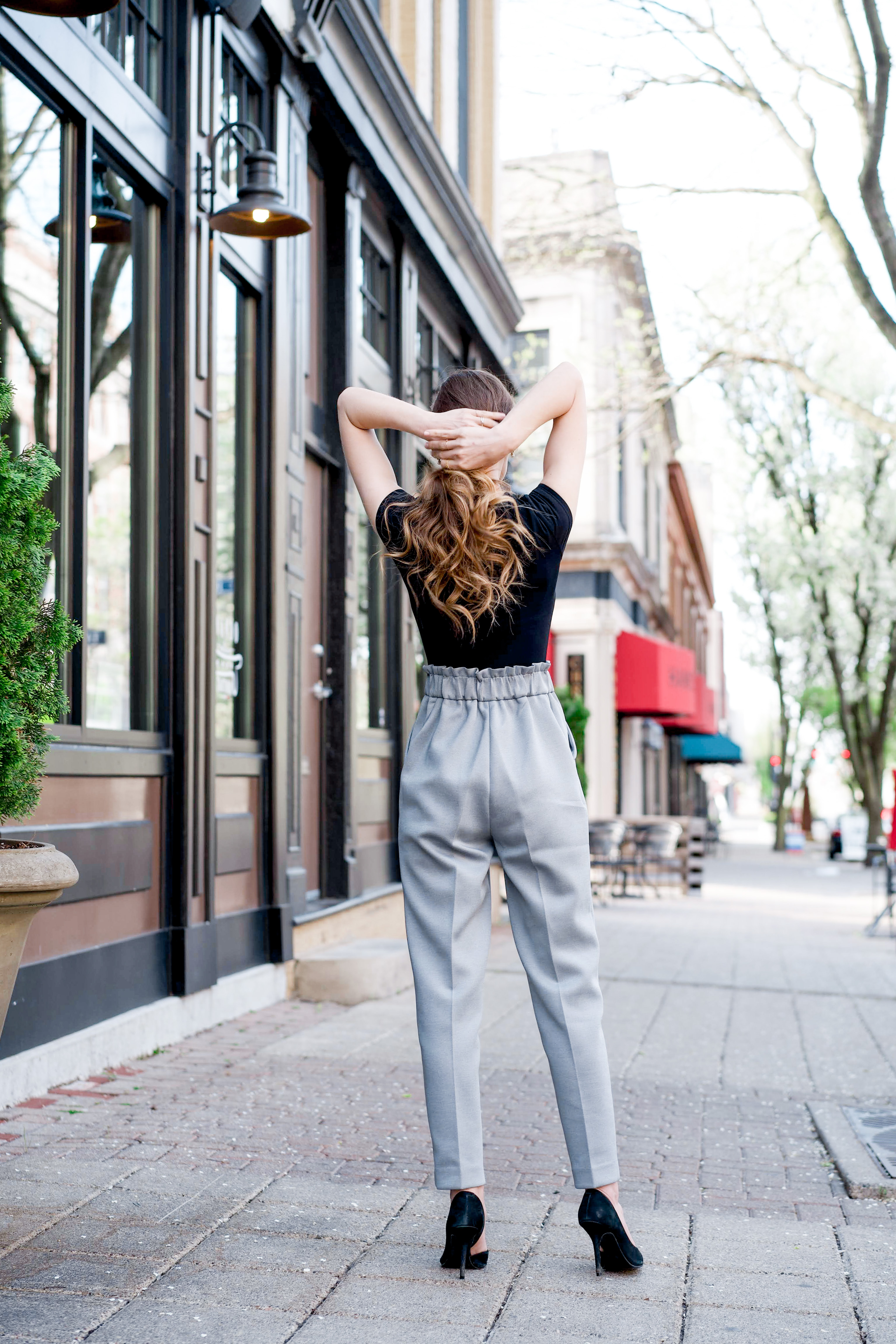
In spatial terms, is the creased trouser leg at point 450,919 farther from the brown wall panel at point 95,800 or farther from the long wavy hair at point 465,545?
the brown wall panel at point 95,800

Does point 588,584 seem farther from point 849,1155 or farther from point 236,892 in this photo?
point 849,1155

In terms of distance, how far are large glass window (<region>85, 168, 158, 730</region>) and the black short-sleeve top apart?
2.83 m

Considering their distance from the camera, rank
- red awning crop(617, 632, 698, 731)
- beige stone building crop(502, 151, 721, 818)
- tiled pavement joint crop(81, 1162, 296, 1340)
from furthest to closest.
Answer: red awning crop(617, 632, 698, 731) < beige stone building crop(502, 151, 721, 818) < tiled pavement joint crop(81, 1162, 296, 1340)

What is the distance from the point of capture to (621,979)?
27.9 ft

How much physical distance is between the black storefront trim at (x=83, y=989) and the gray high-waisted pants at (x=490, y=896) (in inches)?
70.0

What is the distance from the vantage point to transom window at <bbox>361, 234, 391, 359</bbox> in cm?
979

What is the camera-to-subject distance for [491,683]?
3020mm

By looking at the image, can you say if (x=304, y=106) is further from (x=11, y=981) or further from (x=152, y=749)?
(x=11, y=981)

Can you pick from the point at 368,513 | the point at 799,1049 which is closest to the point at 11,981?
the point at 368,513

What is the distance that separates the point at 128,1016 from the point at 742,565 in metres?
30.0

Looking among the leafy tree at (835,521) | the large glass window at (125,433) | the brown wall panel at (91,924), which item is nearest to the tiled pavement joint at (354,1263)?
the brown wall panel at (91,924)

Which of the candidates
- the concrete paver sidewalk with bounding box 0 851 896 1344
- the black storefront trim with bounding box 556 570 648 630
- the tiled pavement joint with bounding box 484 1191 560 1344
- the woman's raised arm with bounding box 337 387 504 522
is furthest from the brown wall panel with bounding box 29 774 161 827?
the black storefront trim with bounding box 556 570 648 630

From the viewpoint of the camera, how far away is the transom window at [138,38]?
18.5 feet

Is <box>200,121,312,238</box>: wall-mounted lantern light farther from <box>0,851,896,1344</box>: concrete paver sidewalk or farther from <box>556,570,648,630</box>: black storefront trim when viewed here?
<box>556,570,648,630</box>: black storefront trim
